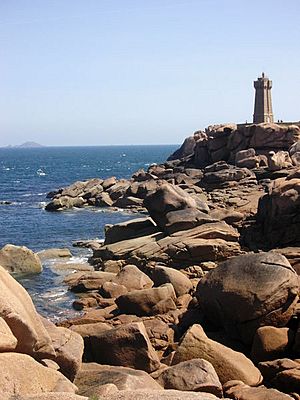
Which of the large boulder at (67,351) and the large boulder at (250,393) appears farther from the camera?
the large boulder at (250,393)

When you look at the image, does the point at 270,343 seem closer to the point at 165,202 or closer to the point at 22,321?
the point at 22,321

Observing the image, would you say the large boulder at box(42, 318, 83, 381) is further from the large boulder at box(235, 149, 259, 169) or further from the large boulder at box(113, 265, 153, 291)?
the large boulder at box(235, 149, 259, 169)

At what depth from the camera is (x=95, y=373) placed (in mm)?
12656

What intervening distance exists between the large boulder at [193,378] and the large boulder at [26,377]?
3.28 metres

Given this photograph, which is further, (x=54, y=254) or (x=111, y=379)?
(x=54, y=254)

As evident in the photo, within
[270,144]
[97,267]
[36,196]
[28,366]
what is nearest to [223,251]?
[97,267]

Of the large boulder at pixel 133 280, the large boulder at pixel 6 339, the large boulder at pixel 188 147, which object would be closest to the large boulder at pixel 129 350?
the large boulder at pixel 6 339

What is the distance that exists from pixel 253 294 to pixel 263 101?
268 ft

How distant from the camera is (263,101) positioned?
95125mm

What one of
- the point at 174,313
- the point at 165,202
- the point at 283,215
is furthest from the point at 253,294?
the point at 165,202

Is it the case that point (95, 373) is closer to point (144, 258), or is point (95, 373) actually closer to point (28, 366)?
point (28, 366)

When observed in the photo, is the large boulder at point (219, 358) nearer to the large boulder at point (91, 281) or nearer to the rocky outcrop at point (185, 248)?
the large boulder at point (91, 281)

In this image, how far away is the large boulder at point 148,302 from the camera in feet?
69.8

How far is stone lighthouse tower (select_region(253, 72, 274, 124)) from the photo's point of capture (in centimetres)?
9444
